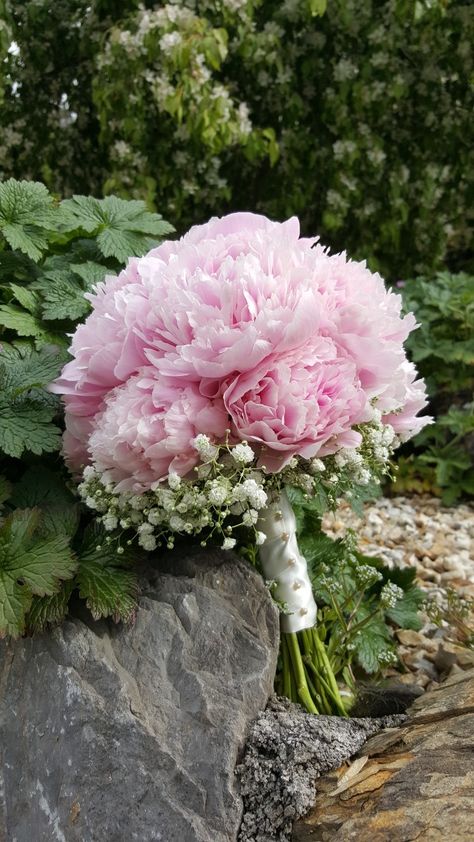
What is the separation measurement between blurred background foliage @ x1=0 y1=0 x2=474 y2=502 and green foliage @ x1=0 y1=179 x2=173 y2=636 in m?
2.46

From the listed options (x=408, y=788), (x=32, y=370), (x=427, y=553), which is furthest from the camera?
(x=427, y=553)

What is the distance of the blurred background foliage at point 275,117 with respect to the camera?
4.07 m

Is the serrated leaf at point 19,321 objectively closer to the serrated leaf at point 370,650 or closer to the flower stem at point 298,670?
the flower stem at point 298,670

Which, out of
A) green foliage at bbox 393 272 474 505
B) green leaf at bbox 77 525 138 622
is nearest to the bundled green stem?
green leaf at bbox 77 525 138 622

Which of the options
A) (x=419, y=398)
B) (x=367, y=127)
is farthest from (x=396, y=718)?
(x=367, y=127)

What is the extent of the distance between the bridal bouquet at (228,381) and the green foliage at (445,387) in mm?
2301

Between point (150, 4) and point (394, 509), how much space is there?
10.1 ft

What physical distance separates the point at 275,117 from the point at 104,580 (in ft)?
13.4

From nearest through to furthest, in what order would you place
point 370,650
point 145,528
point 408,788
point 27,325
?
point 408,788
point 145,528
point 27,325
point 370,650

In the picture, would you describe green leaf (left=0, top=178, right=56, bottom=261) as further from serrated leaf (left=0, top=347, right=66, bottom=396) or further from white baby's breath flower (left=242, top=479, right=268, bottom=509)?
white baby's breath flower (left=242, top=479, right=268, bottom=509)

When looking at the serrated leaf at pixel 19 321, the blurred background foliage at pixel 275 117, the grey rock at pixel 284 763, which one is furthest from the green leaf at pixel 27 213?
the blurred background foliage at pixel 275 117

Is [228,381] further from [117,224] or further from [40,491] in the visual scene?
[117,224]

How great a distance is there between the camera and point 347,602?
65.1 inches

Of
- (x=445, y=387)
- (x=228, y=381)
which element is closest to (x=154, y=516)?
(x=228, y=381)
